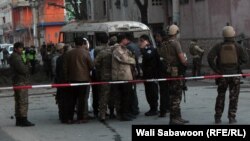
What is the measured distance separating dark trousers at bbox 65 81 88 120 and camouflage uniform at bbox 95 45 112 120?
1.17ft

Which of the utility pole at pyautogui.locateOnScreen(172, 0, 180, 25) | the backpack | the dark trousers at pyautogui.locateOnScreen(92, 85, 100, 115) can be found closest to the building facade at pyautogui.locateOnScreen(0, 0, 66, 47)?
the utility pole at pyautogui.locateOnScreen(172, 0, 180, 25)

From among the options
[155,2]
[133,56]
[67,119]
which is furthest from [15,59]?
[155,2]

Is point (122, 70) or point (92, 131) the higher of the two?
point (122, 70)

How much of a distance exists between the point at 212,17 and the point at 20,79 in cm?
2330

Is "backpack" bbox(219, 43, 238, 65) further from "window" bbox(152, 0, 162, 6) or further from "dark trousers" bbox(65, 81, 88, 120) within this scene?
"window" bbox(152, 0, 162, 6)

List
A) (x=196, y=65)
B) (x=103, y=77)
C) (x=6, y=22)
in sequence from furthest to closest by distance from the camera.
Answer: (x=6, y=22)
(x=196, y=65)
(x=103, y=77)

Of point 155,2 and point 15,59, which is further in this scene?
point 155,2

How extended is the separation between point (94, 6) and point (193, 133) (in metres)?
55.6

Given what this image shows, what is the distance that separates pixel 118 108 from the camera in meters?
12.8

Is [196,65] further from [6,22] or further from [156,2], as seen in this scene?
[6,22]

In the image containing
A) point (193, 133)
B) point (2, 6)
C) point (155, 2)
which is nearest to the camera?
point (193, 133)

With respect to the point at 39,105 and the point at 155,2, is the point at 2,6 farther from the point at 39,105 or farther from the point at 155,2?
the point at 39,105

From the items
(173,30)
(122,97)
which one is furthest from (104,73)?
(173,30)

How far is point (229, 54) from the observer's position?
36.9ft
